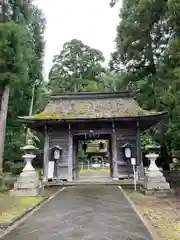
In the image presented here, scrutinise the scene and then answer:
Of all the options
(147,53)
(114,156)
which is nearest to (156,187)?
(114,156)

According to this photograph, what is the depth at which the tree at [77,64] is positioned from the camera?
1281 inches

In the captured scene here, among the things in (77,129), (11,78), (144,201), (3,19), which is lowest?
(144,201)

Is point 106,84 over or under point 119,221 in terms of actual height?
over

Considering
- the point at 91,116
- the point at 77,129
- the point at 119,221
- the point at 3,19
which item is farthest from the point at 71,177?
the point at 3,19

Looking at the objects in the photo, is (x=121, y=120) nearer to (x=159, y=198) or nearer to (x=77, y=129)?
(x=77, y=129)

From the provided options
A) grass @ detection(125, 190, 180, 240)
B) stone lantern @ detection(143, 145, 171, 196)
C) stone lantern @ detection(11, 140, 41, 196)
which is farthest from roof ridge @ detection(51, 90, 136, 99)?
grass @ detection(125, 190, 180, 240)

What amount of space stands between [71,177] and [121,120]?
13.5ft

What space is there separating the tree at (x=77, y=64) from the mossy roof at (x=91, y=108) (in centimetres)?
1744

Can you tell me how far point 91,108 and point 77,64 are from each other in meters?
20.8

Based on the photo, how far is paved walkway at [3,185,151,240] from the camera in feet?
12.3

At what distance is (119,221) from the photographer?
15.3ft

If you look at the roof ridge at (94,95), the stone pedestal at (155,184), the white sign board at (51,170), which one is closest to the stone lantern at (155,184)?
the stone pedestal at (155,184)

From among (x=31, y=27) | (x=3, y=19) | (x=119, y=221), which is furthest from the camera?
(x=31, y=27)

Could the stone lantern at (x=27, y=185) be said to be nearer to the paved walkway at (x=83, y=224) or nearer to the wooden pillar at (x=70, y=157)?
the paved walkway at (x=83, y=224)
